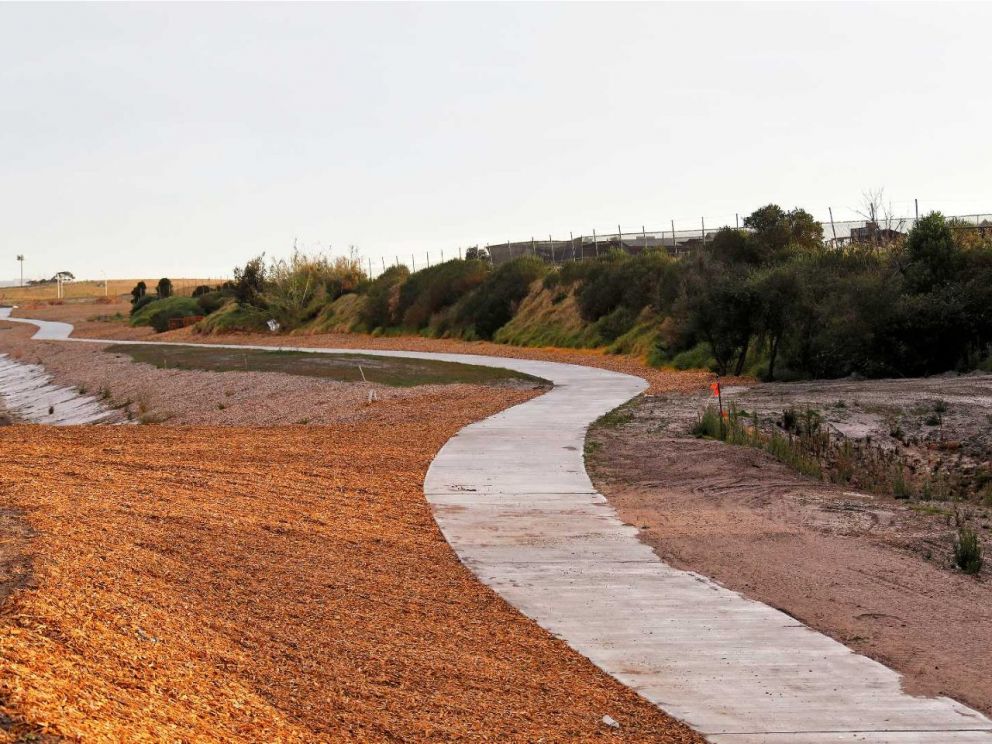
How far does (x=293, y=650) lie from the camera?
→ 24.4 ft

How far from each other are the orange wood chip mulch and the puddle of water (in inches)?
829

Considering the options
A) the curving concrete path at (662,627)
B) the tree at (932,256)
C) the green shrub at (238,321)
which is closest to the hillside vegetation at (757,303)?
the tree at (932,256)

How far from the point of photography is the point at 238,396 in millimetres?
30953

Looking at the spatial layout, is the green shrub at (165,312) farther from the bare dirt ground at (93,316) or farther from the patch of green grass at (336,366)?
the patch of green grass at (336,366)

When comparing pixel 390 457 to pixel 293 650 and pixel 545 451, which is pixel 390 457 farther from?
pixel 293 650

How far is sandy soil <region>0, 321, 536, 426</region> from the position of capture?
2428 cm

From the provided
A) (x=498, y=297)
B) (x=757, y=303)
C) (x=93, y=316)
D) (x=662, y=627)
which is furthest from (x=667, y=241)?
(x=93, y=316)

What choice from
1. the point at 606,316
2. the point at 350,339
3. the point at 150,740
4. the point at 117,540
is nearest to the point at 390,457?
the point at 117,540

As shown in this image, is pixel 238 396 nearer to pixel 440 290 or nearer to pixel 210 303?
pixel 440 290

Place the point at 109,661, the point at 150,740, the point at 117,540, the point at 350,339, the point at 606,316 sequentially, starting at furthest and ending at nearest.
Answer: the point at 350,339 → the point at 606,316 → the point at 117,540 → the point at 109,661 → the point at 150,740

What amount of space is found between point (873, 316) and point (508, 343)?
23.0 meters

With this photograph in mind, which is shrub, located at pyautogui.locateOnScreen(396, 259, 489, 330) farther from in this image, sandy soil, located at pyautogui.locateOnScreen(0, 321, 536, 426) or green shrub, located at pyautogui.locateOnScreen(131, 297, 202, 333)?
green shrub, located at pyautogui.locateOnScreen(131, 297, 202, 333)

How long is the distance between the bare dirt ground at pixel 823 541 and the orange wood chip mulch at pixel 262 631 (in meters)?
2.20

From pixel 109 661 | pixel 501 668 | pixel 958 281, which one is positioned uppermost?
pixel 958 281
